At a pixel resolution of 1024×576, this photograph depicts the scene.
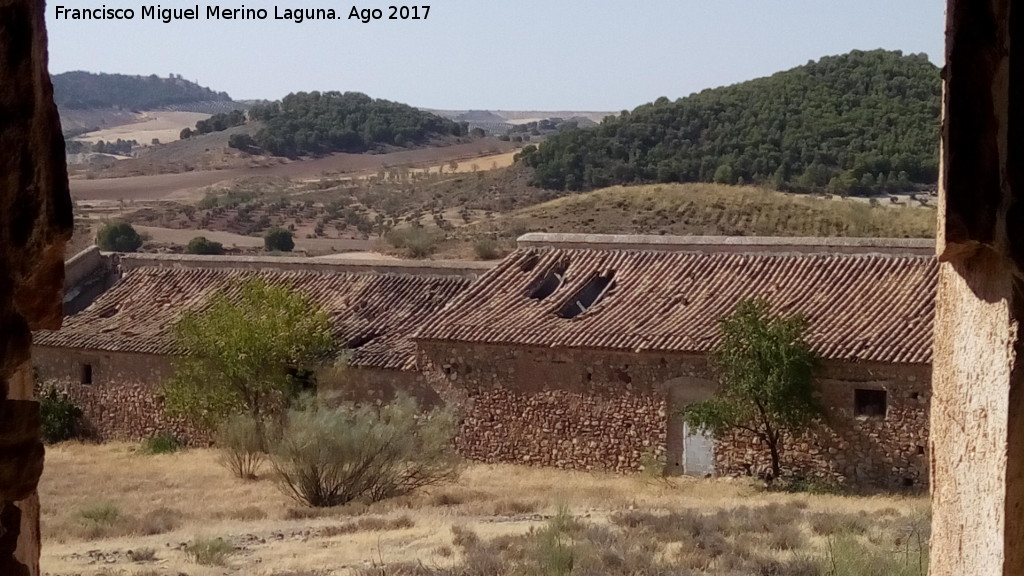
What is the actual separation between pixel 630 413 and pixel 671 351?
56.3 inches

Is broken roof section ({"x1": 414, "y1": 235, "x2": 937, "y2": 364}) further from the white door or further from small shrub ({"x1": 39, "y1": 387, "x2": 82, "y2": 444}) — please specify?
small shrub ({"x1": 39, "y1": 387, "x2": 82, "y2": 444})

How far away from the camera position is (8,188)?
382cm

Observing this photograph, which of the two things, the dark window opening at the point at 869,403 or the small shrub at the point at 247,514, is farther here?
the dark window opening at the point at 869,403

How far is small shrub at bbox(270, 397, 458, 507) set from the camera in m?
19.5

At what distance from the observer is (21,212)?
153 inches

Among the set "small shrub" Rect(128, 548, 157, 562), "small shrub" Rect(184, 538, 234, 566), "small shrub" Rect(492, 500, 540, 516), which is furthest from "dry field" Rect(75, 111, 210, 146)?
"small shrub" Rect(184, 538, 234, 566)

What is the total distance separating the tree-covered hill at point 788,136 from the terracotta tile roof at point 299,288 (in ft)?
105

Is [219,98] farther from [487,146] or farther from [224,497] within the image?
[224,497]

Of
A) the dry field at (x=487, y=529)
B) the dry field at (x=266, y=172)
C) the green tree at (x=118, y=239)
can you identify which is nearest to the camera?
the dry field at (x=487, y=529)

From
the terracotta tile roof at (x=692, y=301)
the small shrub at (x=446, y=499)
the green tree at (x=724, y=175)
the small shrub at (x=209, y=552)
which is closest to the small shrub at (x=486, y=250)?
the green tree at (x=724, y=175)

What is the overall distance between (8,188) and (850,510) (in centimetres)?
1546

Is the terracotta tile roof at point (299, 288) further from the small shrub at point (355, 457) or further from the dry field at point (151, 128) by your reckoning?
the dry field at point (151, 128)

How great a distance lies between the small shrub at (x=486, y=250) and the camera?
145 feet

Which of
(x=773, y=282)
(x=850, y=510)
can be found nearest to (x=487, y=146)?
(x=773, y=282)
